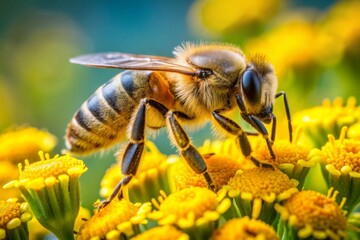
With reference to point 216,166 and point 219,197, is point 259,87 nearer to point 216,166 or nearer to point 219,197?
point 216,166

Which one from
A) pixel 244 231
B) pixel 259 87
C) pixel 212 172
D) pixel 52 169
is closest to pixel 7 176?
pixel 52 169

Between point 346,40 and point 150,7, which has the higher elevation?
point 150,7

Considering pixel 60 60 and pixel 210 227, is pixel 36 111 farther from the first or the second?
pixel 210 227

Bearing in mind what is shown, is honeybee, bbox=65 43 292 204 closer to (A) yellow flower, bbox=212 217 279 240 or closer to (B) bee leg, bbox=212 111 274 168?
(B) bee leg, bbox=212 111 274 168

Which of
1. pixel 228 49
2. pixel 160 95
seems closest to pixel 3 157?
pixel 160 95

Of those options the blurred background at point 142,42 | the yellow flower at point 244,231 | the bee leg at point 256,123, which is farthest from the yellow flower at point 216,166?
the blurred background at point 142,42

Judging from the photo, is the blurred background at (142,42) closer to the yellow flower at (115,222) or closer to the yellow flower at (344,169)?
the yellow flower at (115,222)
